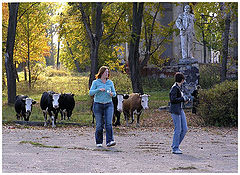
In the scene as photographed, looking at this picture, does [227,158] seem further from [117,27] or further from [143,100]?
[117,27]

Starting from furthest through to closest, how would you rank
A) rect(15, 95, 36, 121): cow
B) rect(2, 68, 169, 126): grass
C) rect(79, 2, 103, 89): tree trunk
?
rect(79, 2, 103, 89): tree trunk, rect(2, 68, 169, 126): grass, rect(15, 95, 36, 121): cow

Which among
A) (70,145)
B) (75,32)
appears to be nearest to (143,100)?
(70,145)

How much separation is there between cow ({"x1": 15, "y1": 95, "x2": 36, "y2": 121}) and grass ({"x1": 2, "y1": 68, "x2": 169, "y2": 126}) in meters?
0.52

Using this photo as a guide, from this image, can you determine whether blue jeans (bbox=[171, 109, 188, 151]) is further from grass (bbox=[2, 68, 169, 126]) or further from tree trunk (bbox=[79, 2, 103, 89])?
tree trunk (bbox=[79, 2, 103, 89])

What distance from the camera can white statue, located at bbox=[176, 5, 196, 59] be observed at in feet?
80.4

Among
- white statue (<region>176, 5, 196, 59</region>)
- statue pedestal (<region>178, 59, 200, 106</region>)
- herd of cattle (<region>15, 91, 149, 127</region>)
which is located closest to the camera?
herd of cattle (<region>15, 91, 149, 127</region>)

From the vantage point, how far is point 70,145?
12.6 m

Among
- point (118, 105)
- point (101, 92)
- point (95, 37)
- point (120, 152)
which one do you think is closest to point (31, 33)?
point (95, 37)

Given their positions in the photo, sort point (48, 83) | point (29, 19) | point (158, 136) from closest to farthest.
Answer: point (158, 136) < point (29, 19) < point (48, 83)

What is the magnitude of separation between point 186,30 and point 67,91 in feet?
52.6

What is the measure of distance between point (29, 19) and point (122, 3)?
10.7 m

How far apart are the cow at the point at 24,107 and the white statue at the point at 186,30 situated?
8446 millimetres

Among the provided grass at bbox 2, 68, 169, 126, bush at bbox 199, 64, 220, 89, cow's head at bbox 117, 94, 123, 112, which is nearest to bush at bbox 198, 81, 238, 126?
cow's head at bbox 117, 94, 123, 112

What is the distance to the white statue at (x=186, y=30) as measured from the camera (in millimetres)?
24516
